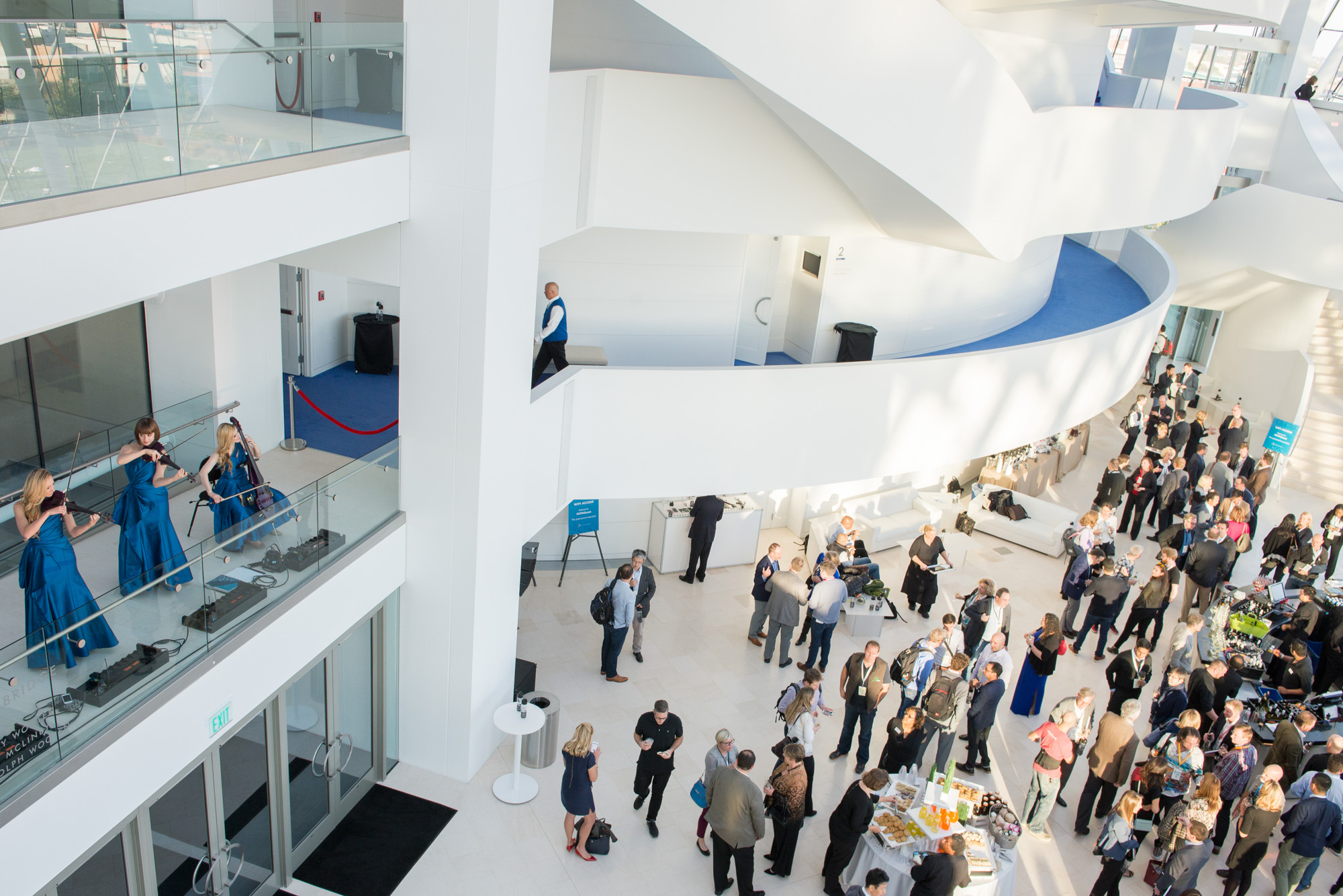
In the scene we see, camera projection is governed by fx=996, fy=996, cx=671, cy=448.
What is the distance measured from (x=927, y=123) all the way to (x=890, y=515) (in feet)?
23.0

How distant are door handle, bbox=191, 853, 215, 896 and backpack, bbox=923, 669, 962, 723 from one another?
6.04 meters

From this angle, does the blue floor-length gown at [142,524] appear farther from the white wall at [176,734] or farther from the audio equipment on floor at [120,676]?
the white wall at [176,734]

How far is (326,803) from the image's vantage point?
845 cm

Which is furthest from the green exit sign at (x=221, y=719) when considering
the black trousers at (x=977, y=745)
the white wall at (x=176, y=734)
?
the black trousers at (x=977, y=745)

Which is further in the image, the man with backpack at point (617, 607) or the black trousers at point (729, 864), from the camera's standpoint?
the man with backpack at point (617, 607)

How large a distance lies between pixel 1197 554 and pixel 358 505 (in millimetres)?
10397

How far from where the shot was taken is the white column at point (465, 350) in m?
7.21

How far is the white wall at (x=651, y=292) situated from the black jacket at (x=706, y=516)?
5.85 ft

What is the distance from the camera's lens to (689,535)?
1341 centimetres

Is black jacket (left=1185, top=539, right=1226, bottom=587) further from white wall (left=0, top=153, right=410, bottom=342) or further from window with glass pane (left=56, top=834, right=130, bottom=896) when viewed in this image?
window with glass pane (left=56, top=834, right=130, bottom=896)

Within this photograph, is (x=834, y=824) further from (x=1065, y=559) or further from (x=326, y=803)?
(x=1065, y=559)

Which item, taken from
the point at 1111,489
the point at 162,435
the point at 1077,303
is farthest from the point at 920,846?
the point at 1077,303

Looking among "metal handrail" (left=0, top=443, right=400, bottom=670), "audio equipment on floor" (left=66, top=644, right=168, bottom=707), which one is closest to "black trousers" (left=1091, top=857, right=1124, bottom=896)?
"metal handrail" (left=0, top=443, right=400, bottom=670)

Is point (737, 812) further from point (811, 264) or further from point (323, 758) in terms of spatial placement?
point (811, 264)
